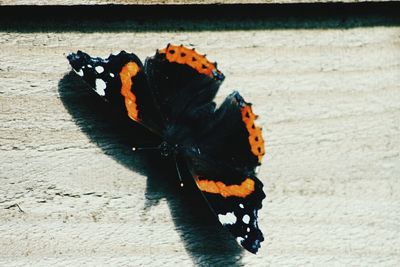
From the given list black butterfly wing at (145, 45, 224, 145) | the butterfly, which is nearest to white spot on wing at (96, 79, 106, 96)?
the butterfly

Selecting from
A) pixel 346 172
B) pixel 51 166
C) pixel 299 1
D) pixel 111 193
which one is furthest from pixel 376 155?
pixel 51 166

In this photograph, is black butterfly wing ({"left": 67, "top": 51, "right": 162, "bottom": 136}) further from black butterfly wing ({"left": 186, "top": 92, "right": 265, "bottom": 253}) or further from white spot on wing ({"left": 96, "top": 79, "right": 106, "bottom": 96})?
black butterfly wing ({"left": 186, "top": 92, "right": 265, "bottom": 253})

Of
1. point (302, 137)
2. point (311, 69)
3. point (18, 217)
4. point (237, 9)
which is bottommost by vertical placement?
point (18, 217)

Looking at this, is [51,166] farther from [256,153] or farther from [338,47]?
[338,47]

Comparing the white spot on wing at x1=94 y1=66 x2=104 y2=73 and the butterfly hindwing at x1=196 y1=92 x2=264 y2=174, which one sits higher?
the white spot on wing at x1=94 y1=66 x2=104 y2=73

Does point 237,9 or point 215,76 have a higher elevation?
point 237,9

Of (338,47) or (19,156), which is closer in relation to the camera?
(19,156)

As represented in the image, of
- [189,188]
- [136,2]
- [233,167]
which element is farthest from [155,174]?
[136,2]
